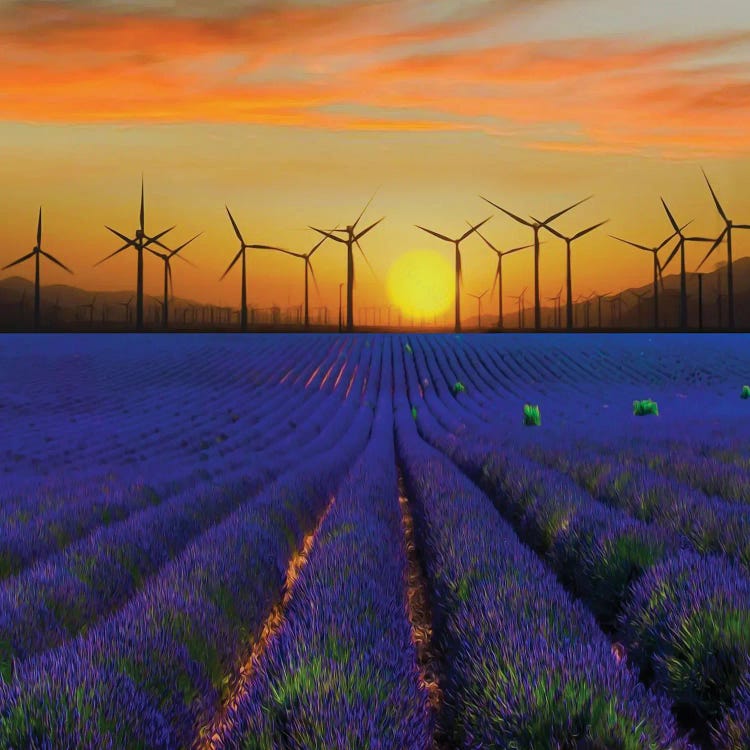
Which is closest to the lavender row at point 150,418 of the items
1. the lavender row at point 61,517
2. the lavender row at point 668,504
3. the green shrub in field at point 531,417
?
the lavender row at point 61,517

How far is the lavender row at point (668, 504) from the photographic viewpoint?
528 cm

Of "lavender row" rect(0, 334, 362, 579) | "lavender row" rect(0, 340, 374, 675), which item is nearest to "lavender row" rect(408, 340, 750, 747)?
"lavender row" rect(0, 340, 374, 675)

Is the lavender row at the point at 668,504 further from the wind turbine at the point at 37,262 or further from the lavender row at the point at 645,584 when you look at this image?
the wind turbine at the point at 37,262

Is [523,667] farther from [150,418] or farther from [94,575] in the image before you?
[150,418]

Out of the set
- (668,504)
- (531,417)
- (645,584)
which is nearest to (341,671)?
(645,584)

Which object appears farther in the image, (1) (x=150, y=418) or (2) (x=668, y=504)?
(1) (x=150, y=418)

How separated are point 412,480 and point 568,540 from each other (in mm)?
6079

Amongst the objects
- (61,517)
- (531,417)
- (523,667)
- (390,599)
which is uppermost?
(523,667)

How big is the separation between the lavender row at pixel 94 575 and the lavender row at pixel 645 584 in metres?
3.66

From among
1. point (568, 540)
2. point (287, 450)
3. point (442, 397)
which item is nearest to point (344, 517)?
point (568, 540)

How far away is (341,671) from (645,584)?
215cm

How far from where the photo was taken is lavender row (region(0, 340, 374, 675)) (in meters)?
4.41

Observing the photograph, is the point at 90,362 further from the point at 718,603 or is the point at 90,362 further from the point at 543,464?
the point at 718,603

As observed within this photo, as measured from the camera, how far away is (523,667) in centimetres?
316
